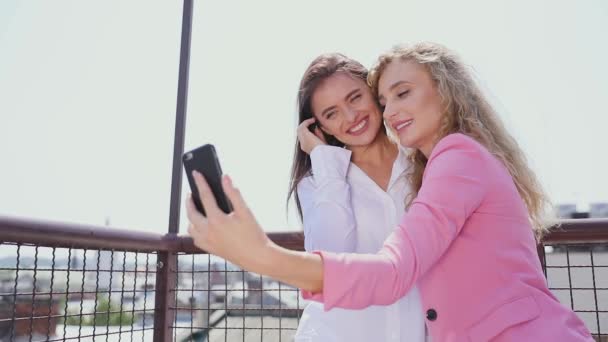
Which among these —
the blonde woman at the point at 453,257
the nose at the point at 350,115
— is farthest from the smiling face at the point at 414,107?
the nose at the point at 350,115

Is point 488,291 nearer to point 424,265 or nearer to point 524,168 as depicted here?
point 424,265

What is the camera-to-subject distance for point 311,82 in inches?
68.9

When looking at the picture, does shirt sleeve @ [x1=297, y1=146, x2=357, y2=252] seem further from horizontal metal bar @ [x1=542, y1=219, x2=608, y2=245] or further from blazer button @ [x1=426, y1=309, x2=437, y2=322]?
horizontal metal bar @ [x1=542, y1=219, x2=608, y2=245]

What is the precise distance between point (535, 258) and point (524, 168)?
0.27 meters

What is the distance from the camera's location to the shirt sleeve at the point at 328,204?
4.30 feet

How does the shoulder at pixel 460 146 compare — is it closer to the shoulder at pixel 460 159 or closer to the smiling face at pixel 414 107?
the shoulder at pixel 460 159

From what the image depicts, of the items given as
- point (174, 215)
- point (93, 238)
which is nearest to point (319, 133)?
point (174, 215)

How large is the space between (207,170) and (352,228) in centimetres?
79

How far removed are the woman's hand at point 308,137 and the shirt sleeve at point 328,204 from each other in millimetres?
101

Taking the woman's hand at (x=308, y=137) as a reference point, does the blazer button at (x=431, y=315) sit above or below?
below

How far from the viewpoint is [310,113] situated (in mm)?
1814

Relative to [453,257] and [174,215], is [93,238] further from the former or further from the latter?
[453,257]

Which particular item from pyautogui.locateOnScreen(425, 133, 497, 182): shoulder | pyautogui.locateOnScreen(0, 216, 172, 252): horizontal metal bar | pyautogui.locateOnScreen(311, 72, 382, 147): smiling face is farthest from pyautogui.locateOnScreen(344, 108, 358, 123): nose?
pyautogui.locateOnScreen(0, 216, 172, 252): horizontal metal bar

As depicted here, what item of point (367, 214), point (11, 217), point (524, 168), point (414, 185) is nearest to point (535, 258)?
Result: point (524, 168)
